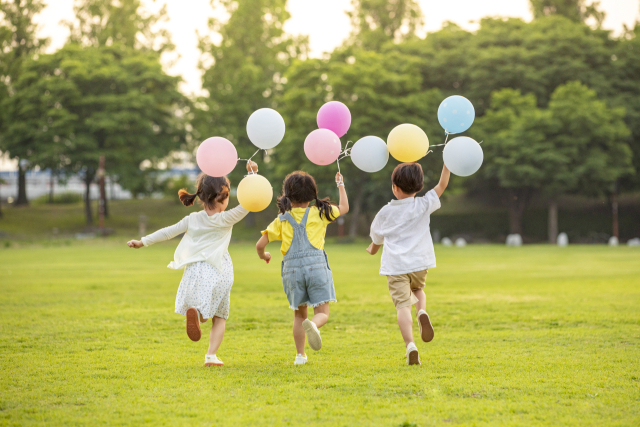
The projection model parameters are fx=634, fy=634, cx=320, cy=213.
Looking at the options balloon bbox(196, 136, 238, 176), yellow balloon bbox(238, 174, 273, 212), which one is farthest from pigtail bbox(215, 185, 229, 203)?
balloon bbox(196, 136, 238, 176)

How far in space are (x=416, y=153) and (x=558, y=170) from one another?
93.2ft

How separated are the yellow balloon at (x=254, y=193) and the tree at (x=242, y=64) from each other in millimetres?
35161

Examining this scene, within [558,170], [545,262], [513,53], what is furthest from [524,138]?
[545,262]

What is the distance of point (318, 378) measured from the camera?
4.71 metres

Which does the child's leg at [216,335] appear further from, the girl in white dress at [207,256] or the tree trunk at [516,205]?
the tree trunk at [516,205]

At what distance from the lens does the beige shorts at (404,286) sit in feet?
17.6

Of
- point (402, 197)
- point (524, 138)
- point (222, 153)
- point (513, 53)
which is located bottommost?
point (402, 197)

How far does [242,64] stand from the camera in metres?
43.2

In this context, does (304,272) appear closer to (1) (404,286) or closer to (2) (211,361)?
(1) (404,286)

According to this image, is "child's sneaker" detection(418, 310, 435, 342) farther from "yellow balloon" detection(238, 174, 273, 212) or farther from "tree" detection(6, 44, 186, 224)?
"tree" detection(6, 44, 186, 224)

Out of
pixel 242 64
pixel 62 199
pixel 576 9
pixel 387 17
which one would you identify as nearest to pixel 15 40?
pixel 62 199

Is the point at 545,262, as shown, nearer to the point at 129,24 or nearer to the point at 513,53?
the point at 513,53

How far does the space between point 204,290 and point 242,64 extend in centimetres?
3973

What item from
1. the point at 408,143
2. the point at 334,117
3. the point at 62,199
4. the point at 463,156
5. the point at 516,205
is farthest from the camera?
the point at 62,199
